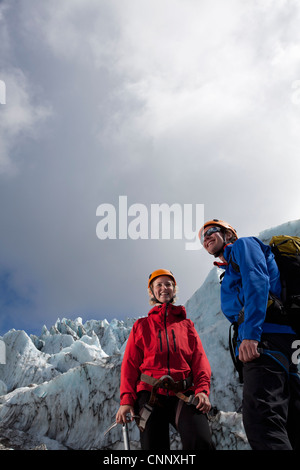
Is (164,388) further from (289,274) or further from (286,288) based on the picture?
(289,274)

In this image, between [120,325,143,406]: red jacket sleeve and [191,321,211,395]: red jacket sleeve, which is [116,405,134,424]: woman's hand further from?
[191,321,211,395]: red jacket sleeve

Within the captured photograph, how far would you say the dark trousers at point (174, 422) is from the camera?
8.87ft

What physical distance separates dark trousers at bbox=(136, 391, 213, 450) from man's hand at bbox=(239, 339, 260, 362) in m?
0.87

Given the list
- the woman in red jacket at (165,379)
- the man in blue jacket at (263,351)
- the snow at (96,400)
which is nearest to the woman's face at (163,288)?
the woman in red jacket at (165,379)

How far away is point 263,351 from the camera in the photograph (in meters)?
2.47

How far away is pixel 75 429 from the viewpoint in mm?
9312

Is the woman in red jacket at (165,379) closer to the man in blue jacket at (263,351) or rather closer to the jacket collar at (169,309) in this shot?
the jacket collar at (169,309)

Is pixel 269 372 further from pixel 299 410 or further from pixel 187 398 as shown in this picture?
pixel 187 398

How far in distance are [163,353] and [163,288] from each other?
80 cm

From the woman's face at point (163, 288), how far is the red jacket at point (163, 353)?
111 millimetres

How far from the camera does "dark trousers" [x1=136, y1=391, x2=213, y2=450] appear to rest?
2.70 meters

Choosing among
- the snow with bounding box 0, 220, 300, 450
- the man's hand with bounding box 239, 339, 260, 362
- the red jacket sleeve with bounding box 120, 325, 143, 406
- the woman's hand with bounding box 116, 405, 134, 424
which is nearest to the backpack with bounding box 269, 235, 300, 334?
the man's hand with bounding box 239, 339, 260, 362
